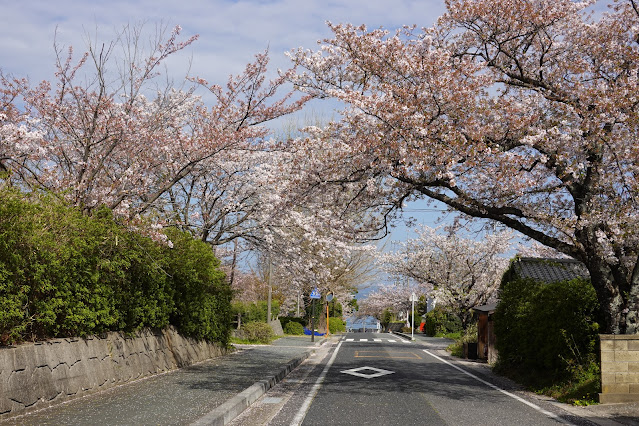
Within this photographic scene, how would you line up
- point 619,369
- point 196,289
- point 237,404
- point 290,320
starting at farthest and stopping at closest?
1. point 290,320
2. point 196,289
3. point 619,369
4. point 237,404

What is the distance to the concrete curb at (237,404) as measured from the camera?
751 cm

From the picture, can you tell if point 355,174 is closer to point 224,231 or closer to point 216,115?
point 216,115

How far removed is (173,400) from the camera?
9.05 metres

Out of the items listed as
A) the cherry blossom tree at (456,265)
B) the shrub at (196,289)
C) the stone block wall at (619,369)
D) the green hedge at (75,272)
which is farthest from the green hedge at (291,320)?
the stone block wall at (619,369)

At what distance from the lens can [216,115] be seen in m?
14.6

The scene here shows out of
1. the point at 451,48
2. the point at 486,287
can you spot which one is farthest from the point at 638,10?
the point at 486,287

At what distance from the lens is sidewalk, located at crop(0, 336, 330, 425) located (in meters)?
7.25

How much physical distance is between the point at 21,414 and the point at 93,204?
5074 millimetres

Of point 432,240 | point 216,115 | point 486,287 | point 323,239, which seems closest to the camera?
point 216,115

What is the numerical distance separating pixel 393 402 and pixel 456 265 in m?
30.1

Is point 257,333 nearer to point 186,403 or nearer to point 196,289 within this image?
point 196,289

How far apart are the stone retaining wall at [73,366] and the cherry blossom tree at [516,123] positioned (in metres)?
5.78

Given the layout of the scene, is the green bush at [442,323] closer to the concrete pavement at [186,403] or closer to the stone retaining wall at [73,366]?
the concrete pavement at [186,403]

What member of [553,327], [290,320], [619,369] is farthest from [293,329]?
[619,369]
